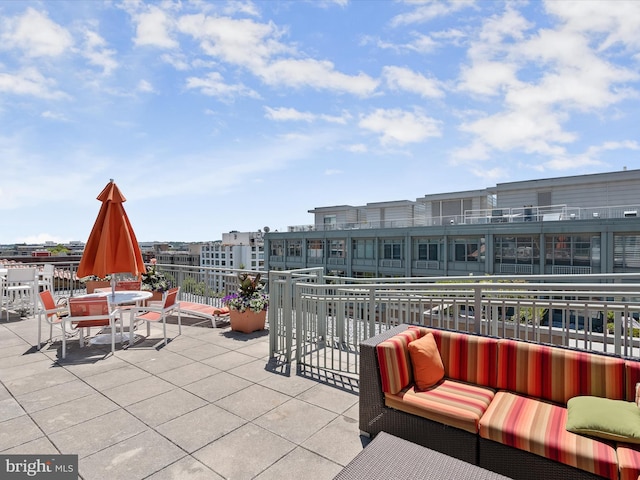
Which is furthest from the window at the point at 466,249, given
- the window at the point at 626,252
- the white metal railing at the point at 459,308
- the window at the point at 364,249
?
the white metal railing at the point at 459,308

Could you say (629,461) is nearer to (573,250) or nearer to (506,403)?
(506,403)

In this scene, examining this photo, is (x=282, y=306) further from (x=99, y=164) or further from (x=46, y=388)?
(x=99, y=164)

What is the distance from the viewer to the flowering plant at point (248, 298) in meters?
6.17

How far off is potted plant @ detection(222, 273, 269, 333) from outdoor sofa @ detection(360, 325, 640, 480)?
352cm

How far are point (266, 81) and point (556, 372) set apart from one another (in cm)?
849

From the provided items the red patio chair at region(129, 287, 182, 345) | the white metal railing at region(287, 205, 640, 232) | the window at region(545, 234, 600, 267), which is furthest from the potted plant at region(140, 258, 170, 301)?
the window at region(545, 234, 600, 267)

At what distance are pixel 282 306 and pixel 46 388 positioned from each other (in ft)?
9.62

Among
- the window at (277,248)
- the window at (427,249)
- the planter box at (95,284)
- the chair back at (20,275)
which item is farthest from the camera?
the window at (277,248)

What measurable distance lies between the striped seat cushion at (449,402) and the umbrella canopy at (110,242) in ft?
16.4

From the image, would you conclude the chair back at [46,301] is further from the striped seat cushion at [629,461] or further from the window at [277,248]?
the window at [277,248]

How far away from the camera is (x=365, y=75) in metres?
8.94

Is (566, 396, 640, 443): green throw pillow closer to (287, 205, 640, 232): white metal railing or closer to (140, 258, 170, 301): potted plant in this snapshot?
(140, 258, 170, 301): potted plant

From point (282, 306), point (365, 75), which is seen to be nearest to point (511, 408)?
point (282, 306)

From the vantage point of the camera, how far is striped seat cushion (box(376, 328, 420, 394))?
2766 millimetres
